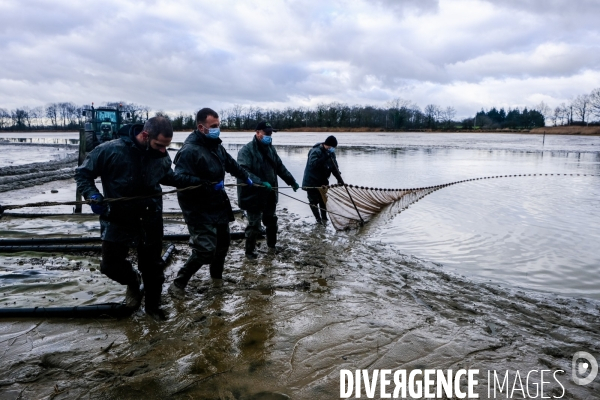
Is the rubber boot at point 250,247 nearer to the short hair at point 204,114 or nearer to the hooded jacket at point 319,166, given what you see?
the short hair at point 204,114

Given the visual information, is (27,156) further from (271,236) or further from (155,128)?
(155,128)

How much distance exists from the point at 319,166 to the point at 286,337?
5.18 m

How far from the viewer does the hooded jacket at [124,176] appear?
3224 mm

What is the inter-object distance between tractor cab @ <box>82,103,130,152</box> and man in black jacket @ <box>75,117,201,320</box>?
63.3ft

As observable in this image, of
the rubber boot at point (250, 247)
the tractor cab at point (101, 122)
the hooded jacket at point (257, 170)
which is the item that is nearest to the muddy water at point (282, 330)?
the rubber boot at point (250, 247)

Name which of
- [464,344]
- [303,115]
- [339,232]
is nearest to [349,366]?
[464,344]

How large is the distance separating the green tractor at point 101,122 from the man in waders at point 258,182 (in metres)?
17.6

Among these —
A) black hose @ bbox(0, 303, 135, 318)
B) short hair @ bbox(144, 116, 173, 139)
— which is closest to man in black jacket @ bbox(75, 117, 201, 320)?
short hair @ bbox(144, 116, 173, 139)

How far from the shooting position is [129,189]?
132 inches

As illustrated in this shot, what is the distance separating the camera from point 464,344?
334cm

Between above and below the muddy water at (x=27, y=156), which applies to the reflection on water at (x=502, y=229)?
below

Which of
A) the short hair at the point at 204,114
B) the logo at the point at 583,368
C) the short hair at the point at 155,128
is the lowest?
the logo at the point at 583,368

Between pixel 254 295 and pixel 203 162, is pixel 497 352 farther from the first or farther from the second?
pixel 203 162

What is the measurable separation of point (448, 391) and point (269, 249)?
3677 mm
